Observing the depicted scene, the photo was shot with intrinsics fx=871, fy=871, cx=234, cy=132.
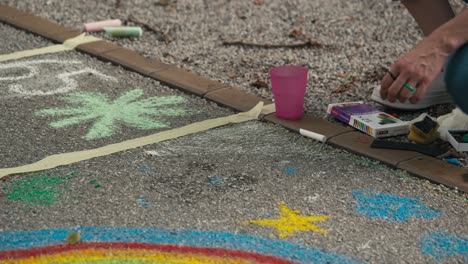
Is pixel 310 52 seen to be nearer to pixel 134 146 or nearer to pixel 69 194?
pixel 134 146

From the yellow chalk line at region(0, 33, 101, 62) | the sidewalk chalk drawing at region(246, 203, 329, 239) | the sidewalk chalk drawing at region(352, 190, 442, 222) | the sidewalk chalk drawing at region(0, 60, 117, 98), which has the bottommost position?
the sidewalk chalk drawing at region(352, 190, 442, 222)

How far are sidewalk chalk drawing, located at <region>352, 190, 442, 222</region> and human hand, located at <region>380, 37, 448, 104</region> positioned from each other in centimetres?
38

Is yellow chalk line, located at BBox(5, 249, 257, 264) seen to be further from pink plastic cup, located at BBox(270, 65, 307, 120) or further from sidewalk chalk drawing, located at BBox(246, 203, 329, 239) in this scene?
pink plastic cup, located at BBox(270, 65, 307, 120)

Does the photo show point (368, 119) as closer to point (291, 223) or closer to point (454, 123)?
point (454, 123)

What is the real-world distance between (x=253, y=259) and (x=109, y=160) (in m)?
0.93

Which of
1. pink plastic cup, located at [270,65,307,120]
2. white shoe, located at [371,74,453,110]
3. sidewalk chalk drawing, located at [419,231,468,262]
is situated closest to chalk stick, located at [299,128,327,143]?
pink plastic cup, located at [270,65,307,120]

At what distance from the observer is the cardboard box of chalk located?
340 centimetres

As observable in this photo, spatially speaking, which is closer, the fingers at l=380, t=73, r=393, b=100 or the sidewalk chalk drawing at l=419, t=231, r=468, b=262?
the sidewalk chalk drawing at l=419, t=231, r=468, b=262

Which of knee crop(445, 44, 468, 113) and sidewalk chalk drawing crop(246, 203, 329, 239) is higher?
knee crop(445, 44, 468, 113)

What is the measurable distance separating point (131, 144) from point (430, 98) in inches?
52.4

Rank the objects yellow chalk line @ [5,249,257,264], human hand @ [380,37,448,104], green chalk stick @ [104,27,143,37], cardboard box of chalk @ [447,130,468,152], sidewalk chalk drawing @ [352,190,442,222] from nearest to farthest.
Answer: yellow chalk line @ [5,249,257,264] → human hand @ [380,37,448,104] → sidewalk chalk drawing @ [352,190,442,222] → cardboard box of chalk @ [447,130,468,152] → green chalk stick @ [104,27,143,37]

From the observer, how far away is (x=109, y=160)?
3326 millimetres

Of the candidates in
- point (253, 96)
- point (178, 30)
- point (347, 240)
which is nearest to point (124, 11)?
point (178, 30)

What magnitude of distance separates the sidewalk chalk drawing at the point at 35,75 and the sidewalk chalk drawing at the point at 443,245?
2004mm
